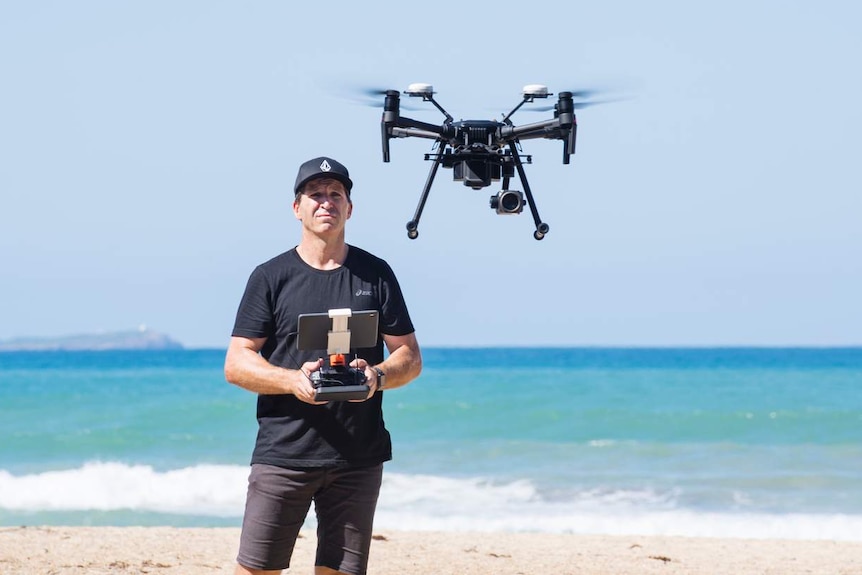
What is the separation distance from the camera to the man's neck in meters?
3.58

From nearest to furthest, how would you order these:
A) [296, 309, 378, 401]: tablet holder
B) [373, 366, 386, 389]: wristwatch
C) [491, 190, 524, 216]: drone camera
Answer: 1. [296, 309, 378, 401]: tablet holder
2. [373, 366, 386, 389]: wristwatch
3. [491, 190, 524, 216]: drone camera

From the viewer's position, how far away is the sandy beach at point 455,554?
→ 6.25 metres

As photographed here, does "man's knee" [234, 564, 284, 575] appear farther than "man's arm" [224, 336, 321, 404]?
Yes

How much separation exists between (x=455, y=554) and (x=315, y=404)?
11.7 ft

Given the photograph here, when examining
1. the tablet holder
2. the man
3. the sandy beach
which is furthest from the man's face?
the sandy beach

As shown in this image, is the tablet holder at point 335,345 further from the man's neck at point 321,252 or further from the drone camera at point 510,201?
the drone camera at point 510,201

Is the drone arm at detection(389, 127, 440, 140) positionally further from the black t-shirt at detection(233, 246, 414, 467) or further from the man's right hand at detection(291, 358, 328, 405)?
the man's right hand at detection(291, 358, 328, 405)

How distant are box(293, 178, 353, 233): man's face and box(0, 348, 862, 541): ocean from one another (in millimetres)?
6596

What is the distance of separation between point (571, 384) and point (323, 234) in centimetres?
2782

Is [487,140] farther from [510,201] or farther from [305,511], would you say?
[305,511]

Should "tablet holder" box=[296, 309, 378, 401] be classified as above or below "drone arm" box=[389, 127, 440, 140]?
below

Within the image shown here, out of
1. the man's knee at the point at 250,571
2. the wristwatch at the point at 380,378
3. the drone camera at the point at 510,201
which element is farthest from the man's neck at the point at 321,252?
the drone camera at the point at 510,201

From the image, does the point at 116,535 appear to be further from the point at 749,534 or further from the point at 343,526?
the point at 749,534

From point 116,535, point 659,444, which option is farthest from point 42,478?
point 659,444
